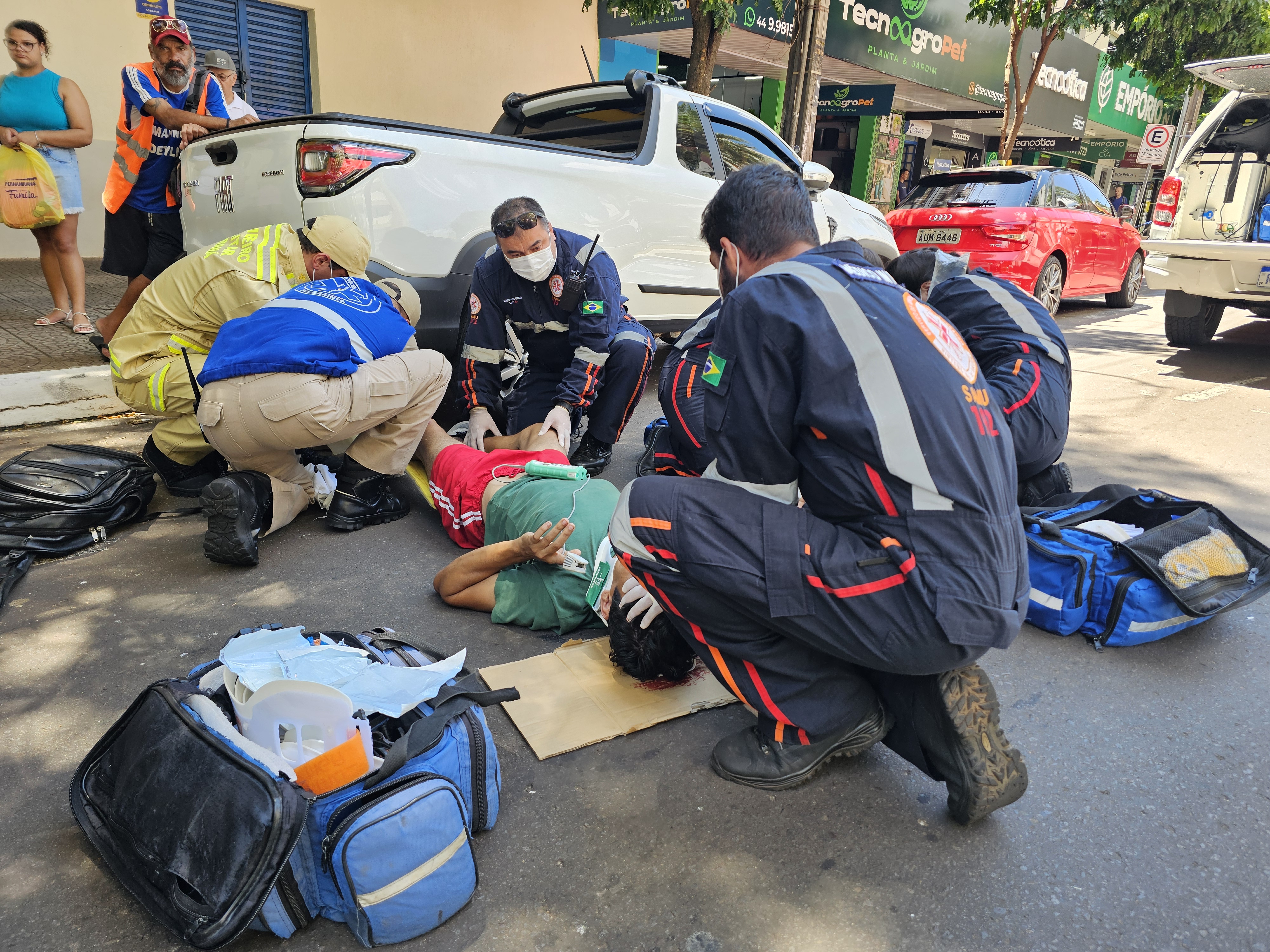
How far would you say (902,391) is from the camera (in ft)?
5.65

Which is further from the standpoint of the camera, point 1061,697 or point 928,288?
point 928,288

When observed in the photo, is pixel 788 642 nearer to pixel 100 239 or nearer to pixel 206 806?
pixel 206 806

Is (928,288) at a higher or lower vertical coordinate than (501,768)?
higher

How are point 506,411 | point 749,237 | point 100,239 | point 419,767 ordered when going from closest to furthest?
point 419,767 < point 749,237 < point 506,411 < point 100,239

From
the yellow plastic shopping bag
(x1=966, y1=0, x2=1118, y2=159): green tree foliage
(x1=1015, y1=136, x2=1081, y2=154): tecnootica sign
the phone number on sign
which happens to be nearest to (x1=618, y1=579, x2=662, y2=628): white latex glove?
the yellow plastic shopping bag

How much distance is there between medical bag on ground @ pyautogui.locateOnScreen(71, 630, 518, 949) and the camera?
1.44 meters

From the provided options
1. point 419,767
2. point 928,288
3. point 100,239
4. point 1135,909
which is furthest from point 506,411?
point 100,239

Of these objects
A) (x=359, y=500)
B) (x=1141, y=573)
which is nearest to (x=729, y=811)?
(x=1141, y=573)

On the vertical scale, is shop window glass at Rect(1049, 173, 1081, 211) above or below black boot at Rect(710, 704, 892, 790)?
above

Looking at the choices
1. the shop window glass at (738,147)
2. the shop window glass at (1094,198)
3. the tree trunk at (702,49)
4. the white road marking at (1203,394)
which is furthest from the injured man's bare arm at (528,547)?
the shop window glass at (1094,198)

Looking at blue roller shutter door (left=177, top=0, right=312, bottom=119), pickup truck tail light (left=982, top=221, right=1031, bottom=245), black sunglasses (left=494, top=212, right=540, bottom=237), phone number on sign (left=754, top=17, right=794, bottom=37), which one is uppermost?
phone number on sign (left=754, top=17, right=794, bottom=37)

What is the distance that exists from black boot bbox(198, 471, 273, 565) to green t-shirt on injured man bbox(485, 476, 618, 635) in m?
0.93

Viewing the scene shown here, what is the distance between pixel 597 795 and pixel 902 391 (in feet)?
3.77

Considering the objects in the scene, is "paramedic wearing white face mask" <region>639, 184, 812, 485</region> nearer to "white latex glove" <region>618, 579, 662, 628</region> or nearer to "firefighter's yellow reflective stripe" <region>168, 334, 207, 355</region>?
"white latex glove" <region>618, 579, 662, 628</region>
